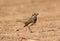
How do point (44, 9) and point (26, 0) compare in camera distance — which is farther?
point (26, 0)

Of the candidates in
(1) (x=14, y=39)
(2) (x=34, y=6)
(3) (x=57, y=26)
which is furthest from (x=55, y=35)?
(2) (x=34, y=6)

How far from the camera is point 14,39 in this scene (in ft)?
42.0

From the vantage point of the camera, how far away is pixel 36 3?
3100 centimetres

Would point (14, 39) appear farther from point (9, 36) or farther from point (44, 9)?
point (44, 9)

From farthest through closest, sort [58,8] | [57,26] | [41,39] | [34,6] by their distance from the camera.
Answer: [34,6] < [58,8] < [57,26] < [41,39]

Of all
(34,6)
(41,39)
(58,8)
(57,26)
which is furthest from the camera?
(34,6)

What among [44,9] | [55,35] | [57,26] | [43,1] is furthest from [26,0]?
[55,35]

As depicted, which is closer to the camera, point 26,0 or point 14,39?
point 14,39

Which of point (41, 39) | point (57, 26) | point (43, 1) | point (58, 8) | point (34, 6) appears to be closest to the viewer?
point (41, 39)

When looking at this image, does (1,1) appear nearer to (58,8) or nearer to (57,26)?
(58,8)

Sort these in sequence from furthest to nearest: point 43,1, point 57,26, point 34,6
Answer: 1. point 43,1
2. point 34,6
3. point 57,26

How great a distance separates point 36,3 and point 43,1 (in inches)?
41.7

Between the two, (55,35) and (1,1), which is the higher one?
(55,35)

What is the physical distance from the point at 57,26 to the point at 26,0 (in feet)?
52.6
